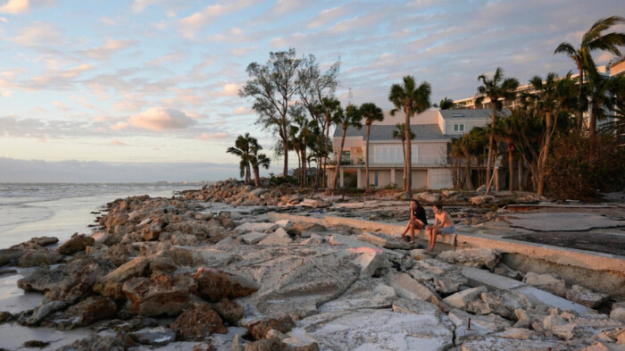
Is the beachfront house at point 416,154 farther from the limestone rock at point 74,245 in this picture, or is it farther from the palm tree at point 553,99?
the limestone rock at point 74,245

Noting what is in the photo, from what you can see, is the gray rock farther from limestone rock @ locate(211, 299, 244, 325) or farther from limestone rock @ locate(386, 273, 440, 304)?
limestone rock @ locate(211, 299, 244, 325)

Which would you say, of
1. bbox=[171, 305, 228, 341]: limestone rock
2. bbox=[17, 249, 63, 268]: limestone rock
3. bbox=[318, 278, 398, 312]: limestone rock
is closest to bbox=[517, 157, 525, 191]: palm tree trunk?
bbox=[318, 278, 398, 312]: limestone rock

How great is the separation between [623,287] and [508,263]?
173 centimetres

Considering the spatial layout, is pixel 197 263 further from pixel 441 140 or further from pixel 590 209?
pixel 441 140

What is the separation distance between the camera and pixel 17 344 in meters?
4.08

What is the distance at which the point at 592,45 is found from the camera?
2489 centimetres

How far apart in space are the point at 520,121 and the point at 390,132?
43.8ft

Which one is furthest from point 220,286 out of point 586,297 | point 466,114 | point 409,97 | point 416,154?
point 466,114

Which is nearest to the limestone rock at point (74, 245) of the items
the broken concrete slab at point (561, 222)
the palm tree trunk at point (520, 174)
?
the broken concrete slab at point (561, 222)

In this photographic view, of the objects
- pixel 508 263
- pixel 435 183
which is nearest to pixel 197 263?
pixel 508 263

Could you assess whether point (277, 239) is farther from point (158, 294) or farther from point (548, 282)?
point (548, 282)

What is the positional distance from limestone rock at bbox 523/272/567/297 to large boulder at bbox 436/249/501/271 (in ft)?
2.31

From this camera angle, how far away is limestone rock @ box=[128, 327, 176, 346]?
4.10 metres

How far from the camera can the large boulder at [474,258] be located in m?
6.85
